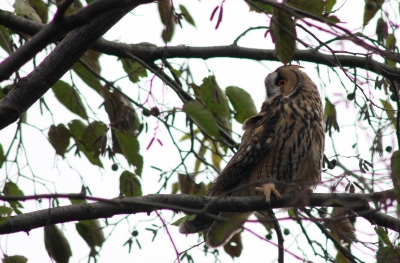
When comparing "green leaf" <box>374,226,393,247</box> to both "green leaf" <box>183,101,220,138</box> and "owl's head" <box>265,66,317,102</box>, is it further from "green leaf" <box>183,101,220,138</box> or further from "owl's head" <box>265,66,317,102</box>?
"owl's head" <box>265,66,317,102</box>

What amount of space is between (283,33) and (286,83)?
5.87ft

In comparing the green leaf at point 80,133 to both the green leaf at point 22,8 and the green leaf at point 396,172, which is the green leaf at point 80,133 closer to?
the green leaf at point 22,8

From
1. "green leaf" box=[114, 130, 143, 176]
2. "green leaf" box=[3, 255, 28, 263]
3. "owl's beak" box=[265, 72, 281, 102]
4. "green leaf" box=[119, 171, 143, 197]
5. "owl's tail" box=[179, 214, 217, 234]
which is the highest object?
"owl's beak" box=[265, 72, 281, 102]

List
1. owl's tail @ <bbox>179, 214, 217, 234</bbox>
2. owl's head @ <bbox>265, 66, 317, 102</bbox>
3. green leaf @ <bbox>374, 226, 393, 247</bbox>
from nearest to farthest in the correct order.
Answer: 1. green leaf @ <bbox>374, 226, 393, 247</bbox>
2. owl's tail @ <bbox>179, 214, 217, 234</bbox>
3. owl's head @ <bbox>265, 66, 317, 102</bbox>

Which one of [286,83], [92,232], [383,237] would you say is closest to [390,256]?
[383,237]

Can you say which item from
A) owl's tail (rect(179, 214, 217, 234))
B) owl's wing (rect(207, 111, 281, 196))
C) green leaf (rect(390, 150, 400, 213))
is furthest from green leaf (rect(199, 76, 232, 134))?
green leaf (rect(390, 150, 400, 213))

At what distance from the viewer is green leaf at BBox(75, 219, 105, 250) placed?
2.52m

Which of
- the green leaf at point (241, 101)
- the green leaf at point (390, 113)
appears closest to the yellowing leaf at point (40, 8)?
the green leaf at point (241, 101)

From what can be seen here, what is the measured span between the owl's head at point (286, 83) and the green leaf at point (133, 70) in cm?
→ 74

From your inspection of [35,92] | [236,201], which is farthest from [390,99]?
[35,92]

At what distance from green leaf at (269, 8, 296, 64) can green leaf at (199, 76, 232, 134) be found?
3.07ft

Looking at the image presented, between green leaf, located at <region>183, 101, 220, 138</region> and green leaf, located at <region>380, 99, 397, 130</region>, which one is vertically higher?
green leaf, located at <region>380, 99, 397, 130</region>

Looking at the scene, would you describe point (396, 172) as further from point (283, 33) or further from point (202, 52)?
point (202, 52)

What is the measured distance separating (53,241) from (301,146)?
1255 millimetres
